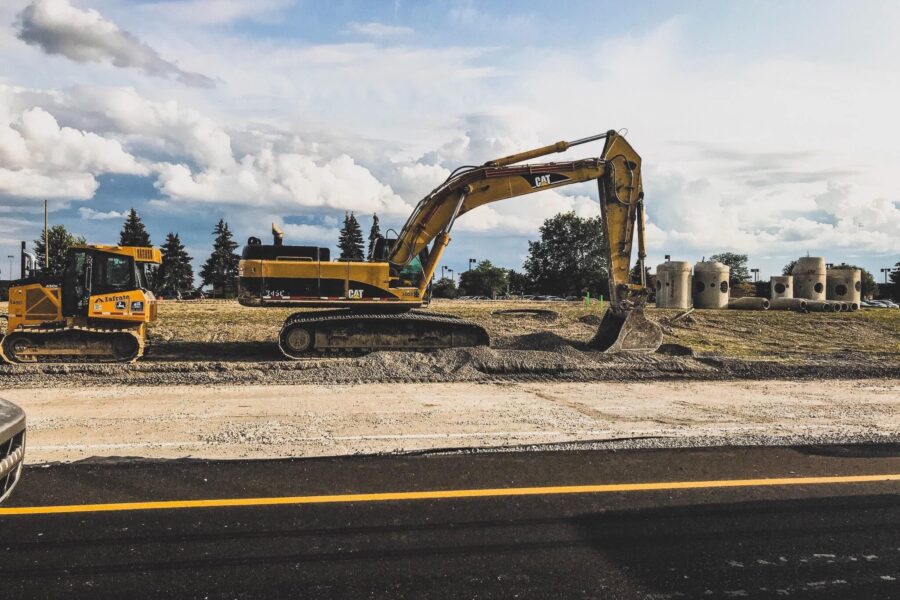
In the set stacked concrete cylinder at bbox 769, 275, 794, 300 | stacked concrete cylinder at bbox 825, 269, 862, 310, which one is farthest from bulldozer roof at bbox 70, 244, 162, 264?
stacked concrete cylinder at bbox 825, 269, 862, 310

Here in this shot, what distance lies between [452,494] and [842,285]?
39.2 meters

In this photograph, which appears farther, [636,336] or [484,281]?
[484,281]

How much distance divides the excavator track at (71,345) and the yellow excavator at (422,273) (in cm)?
267

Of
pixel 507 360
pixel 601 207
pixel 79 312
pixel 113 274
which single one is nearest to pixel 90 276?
pixel 113 274

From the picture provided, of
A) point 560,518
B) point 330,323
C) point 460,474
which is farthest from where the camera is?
point 330,323

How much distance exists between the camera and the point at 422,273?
1599 cm

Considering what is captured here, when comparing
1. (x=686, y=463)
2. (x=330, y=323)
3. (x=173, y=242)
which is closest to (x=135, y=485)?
(x=686, y=463)

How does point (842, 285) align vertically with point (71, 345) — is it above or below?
above

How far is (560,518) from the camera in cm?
471

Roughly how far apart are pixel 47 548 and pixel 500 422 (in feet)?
17.3

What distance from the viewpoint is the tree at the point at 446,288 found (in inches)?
4414

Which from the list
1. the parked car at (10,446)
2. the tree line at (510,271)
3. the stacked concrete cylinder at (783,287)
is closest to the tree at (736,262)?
the tree line at (510,271)

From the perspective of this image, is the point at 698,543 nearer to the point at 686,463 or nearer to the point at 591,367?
the point at 686,463

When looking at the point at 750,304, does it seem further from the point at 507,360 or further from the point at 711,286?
the point at 507,360
